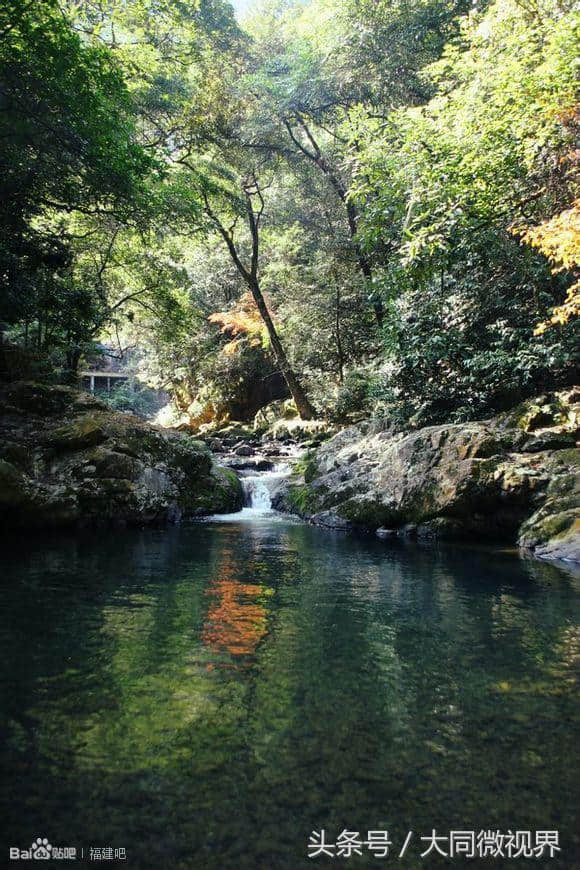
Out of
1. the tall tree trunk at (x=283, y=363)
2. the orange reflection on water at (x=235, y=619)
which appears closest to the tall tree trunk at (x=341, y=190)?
the tall tree trunk at (x=283, y=363)

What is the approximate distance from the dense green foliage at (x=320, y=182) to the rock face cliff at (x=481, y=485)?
1332 millimetres

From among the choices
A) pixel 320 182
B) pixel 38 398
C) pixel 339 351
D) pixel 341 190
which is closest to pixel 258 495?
pixel 38 398

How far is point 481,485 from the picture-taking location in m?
8.66

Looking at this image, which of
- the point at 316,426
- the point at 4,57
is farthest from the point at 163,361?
the point at 4,57

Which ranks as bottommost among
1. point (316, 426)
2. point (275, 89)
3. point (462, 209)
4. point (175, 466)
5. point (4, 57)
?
point (175, 466)

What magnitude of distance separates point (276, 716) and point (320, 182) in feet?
64.0

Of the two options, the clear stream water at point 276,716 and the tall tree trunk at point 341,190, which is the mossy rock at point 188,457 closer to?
the clear stream water at point 276,716

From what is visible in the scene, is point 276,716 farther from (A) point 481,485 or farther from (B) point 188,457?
(B) point 188,457

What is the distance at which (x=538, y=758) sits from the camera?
7.47 feet

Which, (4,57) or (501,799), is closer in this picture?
(501,799)

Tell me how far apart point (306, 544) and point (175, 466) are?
416cm

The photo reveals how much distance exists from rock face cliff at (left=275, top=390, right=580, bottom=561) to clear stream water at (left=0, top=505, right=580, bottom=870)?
2.75 metres

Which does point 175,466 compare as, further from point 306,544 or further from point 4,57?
point 4,57

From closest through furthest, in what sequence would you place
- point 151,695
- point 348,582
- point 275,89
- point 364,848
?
point 364,848
point 151,695
point 348,582
point 275,89
